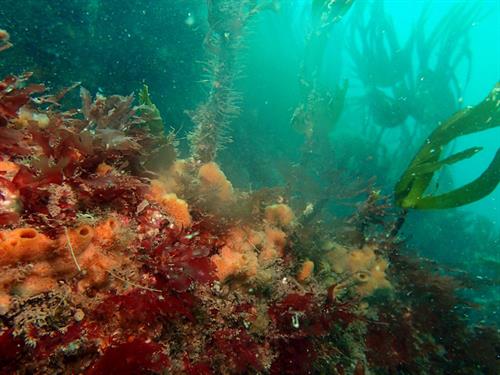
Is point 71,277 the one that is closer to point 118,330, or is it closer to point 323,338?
point 118,330

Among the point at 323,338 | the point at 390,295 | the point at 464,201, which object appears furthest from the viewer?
the point at 464,201

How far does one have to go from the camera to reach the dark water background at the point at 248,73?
554cm

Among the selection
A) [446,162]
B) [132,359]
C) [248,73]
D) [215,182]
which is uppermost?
[248,73]

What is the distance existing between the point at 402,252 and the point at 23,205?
319 centimetres

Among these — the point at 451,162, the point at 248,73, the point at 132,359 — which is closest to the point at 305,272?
the point at 132,359

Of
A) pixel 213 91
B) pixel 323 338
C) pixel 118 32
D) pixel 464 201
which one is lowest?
pixel 323 338

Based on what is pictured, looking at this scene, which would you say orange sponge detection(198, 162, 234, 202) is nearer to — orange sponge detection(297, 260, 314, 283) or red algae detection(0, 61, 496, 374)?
red algae detection(0, 61, 496, 374)

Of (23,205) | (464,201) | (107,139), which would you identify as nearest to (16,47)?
(107,139)

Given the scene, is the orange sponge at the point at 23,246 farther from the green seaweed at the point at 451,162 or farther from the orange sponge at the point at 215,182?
the green seaweed at the point at 451,162

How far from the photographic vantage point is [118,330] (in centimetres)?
153

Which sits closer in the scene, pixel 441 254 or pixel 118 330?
pixel 118 330

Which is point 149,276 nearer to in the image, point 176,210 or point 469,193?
point 176,210

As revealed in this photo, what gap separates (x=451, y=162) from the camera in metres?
3.14

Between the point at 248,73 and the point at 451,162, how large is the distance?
26.4 ft
